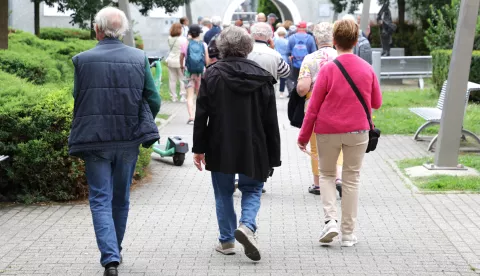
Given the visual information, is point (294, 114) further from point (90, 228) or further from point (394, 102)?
point (394, 102)

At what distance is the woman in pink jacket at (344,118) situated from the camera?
6.79 metres

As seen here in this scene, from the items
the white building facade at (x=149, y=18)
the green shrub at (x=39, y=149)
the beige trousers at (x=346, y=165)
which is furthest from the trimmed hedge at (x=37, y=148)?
the white building facade at (x=149, y=18)

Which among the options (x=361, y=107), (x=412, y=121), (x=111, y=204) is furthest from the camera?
(x=412, y=121)

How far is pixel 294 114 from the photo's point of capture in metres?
8.15

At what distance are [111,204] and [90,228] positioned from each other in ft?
4.71

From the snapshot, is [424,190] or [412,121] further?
[412,121]

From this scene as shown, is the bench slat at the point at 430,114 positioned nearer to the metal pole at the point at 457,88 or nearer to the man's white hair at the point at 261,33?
the metal pole at the point at 457,88

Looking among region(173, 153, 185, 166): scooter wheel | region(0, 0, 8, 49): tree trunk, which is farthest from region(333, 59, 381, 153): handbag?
region(0, 0, 8, 49): tree trunk

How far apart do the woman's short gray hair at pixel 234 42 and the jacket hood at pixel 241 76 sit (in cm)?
9

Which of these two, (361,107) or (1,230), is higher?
(361,107)

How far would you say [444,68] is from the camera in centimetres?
1859

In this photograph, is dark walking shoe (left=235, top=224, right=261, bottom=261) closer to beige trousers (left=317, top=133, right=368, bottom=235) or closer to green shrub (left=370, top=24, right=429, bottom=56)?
beige trousers (left=317, top=133, right=368, bottom=235)

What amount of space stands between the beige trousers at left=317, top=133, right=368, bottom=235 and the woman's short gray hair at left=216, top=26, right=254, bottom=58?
3.13ft

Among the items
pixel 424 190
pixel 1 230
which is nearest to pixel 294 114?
pixel 424 190
